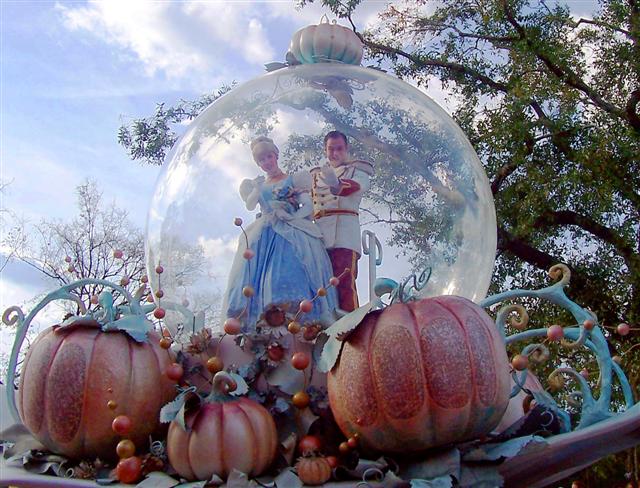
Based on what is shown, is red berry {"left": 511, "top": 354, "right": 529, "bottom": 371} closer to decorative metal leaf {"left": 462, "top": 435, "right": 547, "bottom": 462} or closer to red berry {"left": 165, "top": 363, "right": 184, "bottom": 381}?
decorative metal leaf {"left": 462, "top": 435, "right": 547, "bottom": 462}

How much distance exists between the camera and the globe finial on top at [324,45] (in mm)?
2895

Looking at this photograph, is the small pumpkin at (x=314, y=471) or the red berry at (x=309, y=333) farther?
the red berry at (x=309, y=333)

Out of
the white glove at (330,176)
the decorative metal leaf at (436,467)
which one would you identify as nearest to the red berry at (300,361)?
the decorative metal leaf at (436,467)

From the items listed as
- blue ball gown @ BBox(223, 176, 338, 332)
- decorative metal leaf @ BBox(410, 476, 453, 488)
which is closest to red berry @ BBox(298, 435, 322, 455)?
decorative metal leaf @ BBox(410, 476, 453, 488)

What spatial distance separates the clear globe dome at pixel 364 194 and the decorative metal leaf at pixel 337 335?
57 cm

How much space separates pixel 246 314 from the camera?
2.48m

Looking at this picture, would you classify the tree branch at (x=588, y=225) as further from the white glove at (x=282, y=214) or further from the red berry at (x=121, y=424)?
the red berry at (x=121, y=424)

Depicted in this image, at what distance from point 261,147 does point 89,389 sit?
3.48ft

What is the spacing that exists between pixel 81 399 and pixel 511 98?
7.02 meters

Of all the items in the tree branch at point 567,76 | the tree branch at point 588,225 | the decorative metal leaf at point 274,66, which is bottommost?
the decorative metal leaf at point 274,66

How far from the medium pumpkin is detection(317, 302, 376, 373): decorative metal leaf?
4.30 feet

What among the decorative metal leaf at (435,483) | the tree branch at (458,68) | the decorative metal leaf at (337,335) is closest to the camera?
the decorative metal leaf at (435,483)

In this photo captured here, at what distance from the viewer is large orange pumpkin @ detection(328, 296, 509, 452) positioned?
1799mm

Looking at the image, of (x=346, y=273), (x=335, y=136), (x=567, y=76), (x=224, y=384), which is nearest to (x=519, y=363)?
(x=346, y=273)
